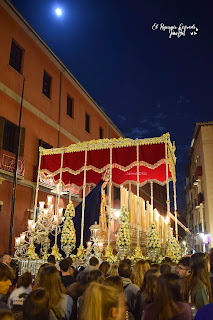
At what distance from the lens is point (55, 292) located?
3.15 m

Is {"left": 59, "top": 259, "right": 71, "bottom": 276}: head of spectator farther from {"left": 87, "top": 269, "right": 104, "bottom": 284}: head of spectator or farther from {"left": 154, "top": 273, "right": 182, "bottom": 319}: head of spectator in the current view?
{"left": 154, "top": 273, "right": 182, "bottom": 319}: head of spectator

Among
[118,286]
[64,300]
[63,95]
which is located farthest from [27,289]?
[63,95]

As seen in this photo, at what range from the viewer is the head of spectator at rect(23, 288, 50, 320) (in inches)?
85.9

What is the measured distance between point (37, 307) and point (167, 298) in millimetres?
1106

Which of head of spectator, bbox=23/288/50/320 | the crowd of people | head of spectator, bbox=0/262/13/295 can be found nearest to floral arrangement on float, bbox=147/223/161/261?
the crowd of people

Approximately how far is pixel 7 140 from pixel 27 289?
10.5 metres

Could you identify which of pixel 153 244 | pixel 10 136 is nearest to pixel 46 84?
pixel 10 136

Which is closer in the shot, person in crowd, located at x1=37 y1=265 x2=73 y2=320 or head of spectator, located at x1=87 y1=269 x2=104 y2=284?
person in crowd, located at x1=37 y1=265 x2=73 y2=320

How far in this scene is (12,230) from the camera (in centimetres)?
1206

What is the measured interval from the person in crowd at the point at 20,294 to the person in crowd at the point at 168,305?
1.75 meters

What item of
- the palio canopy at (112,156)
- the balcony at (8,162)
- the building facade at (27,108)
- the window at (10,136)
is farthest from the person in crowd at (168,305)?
the window at (10,136)

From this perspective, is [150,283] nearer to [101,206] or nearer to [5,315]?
[5,315]

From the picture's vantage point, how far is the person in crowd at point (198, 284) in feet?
10.5

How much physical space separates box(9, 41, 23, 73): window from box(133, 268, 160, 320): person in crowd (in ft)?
43.3
